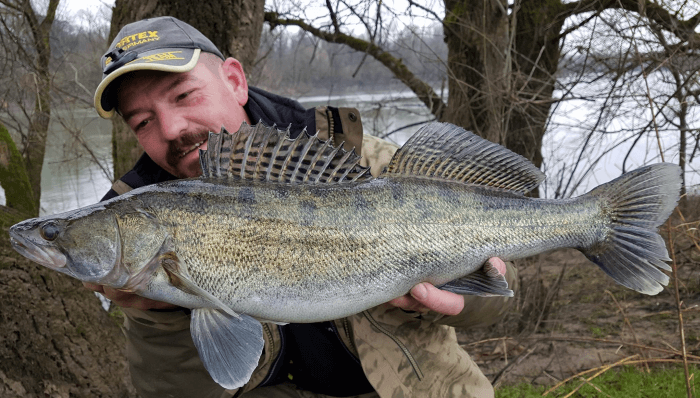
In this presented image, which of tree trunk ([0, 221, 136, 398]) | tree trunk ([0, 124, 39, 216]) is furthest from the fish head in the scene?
tree trunk ([0, 124, 39, 216])

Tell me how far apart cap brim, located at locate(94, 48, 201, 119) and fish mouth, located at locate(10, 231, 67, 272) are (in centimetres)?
89

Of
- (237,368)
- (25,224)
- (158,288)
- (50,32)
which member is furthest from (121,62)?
(50,32)

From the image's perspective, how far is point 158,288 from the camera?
196 centimetres

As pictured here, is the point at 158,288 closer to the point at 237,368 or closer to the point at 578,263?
the point at 237,368

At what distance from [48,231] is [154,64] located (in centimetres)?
92

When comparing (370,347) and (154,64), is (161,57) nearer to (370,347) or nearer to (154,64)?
(154,64)

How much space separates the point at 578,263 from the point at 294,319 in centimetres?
676

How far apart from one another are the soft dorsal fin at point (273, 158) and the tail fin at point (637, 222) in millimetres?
1049

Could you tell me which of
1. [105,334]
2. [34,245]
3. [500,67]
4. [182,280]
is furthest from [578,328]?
[34,245]

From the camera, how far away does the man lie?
102 inches

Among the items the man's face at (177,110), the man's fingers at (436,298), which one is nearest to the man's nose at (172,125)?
the man's face at (177,110)

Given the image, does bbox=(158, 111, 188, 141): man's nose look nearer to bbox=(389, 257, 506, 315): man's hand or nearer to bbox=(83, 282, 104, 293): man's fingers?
bbox=(83, 282, 104, 293): man's fingers

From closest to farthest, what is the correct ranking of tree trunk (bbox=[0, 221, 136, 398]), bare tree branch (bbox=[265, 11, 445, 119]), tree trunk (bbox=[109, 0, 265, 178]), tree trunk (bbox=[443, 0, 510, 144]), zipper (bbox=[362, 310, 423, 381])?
zipper (bbox=[362, 310, 423, 381]) < tree trunk (bbox=[0, 221, 136, 398]) < tree trunk (bbox=[109, 0, 265, 178]) < tree trunk (bbox=[443, 0, 510, 144]) < bare tree branch (bbox=[265, 11, 445, 119])

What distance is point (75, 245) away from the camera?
1.93 metres
